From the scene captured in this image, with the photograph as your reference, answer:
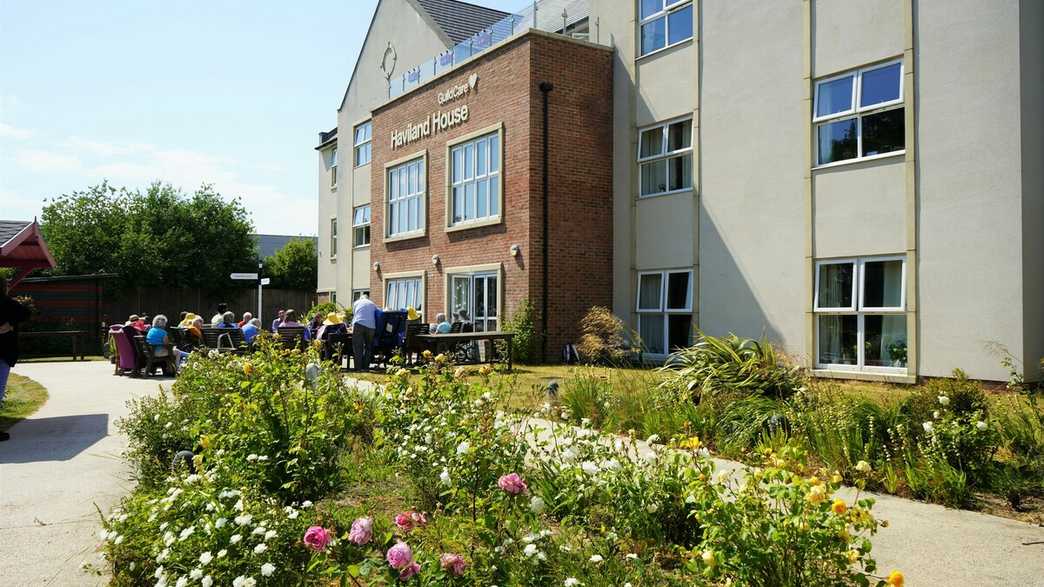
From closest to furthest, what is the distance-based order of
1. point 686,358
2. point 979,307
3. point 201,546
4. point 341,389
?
point 201,546
point 341,389
point 686,358
point 979,307

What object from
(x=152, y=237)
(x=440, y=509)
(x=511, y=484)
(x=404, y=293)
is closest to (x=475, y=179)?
(x=404, y=293)

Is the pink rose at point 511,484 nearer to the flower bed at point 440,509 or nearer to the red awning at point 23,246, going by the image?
the flower bed at point 440,509

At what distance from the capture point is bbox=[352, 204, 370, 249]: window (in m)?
27.2

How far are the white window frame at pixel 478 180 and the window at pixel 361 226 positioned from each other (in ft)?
27.9

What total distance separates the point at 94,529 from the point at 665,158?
13122 millimetres

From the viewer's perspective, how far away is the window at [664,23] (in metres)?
15.4

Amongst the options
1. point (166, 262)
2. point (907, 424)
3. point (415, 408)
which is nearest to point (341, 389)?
point (415, 408)

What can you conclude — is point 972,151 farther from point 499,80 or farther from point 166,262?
point 166,262

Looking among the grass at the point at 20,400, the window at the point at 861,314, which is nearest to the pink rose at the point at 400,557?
the grass at the point at 20,400

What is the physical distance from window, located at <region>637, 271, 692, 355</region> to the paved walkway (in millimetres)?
9521

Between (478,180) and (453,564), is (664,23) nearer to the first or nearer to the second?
(478,180)

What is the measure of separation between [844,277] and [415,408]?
31.9 ft

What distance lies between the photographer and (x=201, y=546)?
3.29 metres

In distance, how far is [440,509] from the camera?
436 cm
